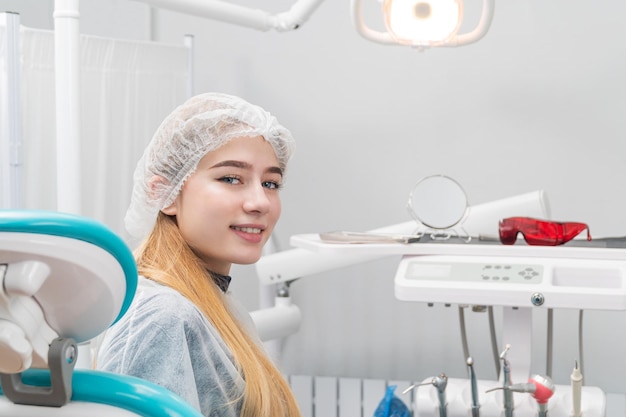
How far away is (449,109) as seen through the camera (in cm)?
285

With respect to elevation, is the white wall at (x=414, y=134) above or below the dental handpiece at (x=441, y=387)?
above

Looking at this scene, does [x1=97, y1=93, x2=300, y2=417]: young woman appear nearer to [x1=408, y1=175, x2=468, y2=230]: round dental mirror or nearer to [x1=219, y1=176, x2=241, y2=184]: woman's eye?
[x1=219, y1=176, x2=241, y2=184]: woman's eye

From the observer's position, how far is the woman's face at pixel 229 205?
1.36 m

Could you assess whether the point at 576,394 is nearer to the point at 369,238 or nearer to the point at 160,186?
the point at 369,238

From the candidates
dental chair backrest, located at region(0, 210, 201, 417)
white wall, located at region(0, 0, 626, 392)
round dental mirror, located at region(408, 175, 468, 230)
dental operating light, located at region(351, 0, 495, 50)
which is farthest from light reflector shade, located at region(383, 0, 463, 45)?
dental chair backrest, located at region(0, 210, 201, 417)

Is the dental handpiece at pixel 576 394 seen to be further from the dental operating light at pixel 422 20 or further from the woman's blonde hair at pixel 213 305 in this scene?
the dental operating light at pixel 422 20

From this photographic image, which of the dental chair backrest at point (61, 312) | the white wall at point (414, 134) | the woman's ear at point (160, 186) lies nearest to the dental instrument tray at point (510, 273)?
the woman's ear at point (160, 186)

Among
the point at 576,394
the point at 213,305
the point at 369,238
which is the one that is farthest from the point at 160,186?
the point at 576,394

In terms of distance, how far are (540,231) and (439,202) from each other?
26 centimetres

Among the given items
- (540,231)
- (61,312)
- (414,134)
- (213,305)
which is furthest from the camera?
(414,134)

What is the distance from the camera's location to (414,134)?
289cm

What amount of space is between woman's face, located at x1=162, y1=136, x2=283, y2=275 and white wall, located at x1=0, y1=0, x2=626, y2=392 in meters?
1.54

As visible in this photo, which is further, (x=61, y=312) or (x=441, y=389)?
(x=441, y=389)

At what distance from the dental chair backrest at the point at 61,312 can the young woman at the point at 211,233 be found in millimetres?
542
